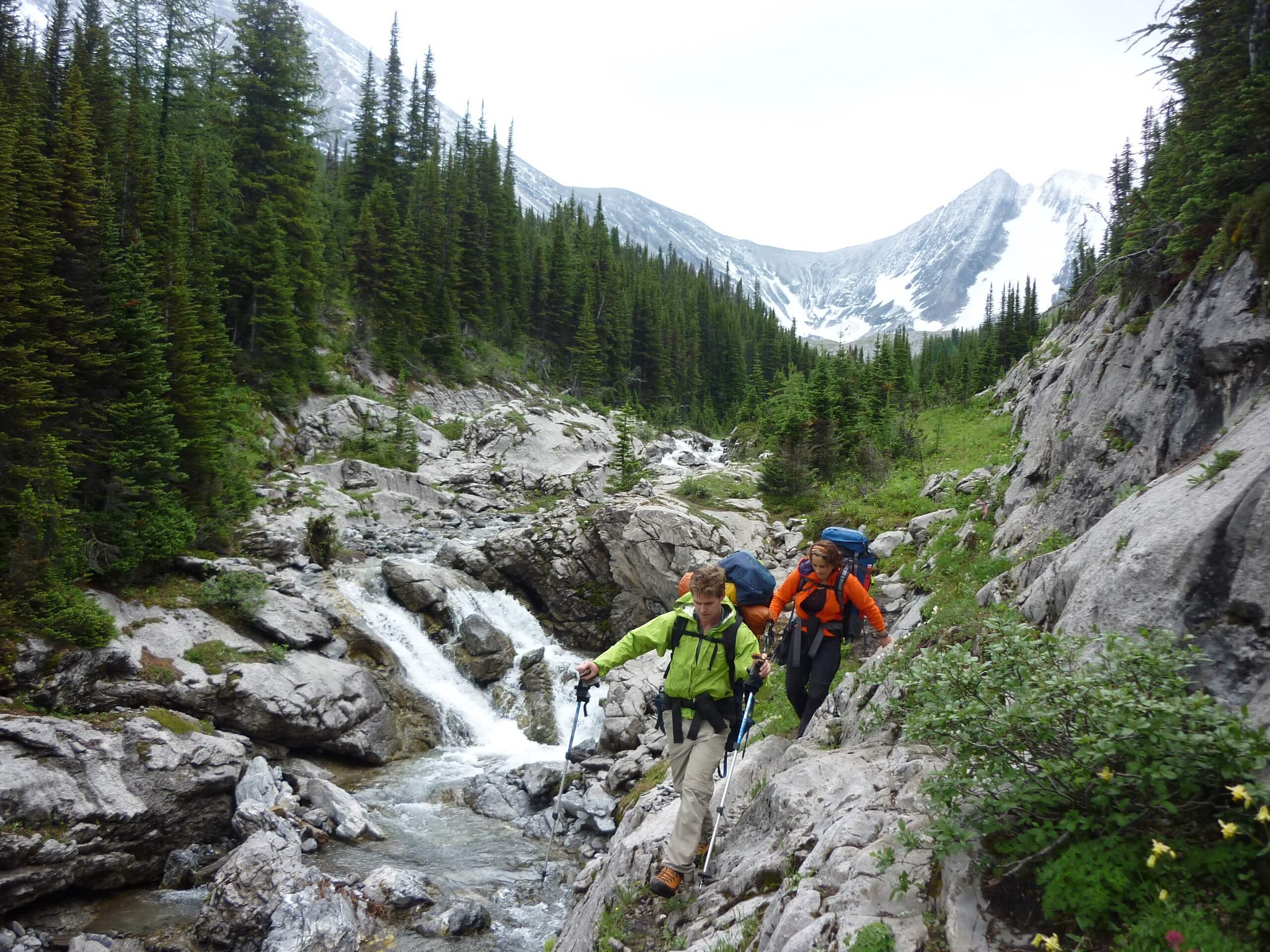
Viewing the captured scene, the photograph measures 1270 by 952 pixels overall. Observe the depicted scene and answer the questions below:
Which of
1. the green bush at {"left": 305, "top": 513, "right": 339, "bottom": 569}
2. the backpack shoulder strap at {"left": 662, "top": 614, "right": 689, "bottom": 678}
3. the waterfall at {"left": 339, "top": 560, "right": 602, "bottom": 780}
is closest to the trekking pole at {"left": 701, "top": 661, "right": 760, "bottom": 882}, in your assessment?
the backpack shoulder strap at {"left": 662, "top": 614, "right": 689, "bottom": 678}

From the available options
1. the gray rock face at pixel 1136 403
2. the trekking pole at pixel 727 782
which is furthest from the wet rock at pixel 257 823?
the gray rock face at pixel 1136 403

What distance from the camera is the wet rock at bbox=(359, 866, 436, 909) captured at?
977cm

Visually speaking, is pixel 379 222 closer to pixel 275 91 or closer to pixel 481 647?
pixel 275 91

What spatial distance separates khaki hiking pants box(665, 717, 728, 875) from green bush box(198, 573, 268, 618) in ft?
44.4

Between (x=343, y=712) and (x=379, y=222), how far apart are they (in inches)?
1601

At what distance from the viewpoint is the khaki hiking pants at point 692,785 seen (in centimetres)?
577

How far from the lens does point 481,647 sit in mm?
19344

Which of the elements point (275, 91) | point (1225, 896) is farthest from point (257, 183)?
point (1225, 896)

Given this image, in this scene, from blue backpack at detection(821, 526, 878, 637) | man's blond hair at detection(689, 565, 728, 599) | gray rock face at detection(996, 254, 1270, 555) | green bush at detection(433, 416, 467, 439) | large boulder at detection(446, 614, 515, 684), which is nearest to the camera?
man's blond hair at detection(689, 565, 728, 599)

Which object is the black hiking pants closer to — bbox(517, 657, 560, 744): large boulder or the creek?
the creek

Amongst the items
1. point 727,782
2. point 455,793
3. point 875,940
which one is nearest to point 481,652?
point 455,793

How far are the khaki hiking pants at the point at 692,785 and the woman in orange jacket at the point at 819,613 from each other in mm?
1646

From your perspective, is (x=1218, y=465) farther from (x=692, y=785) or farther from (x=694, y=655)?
(x=692, y=785)

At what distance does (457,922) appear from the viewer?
30.7 feet
